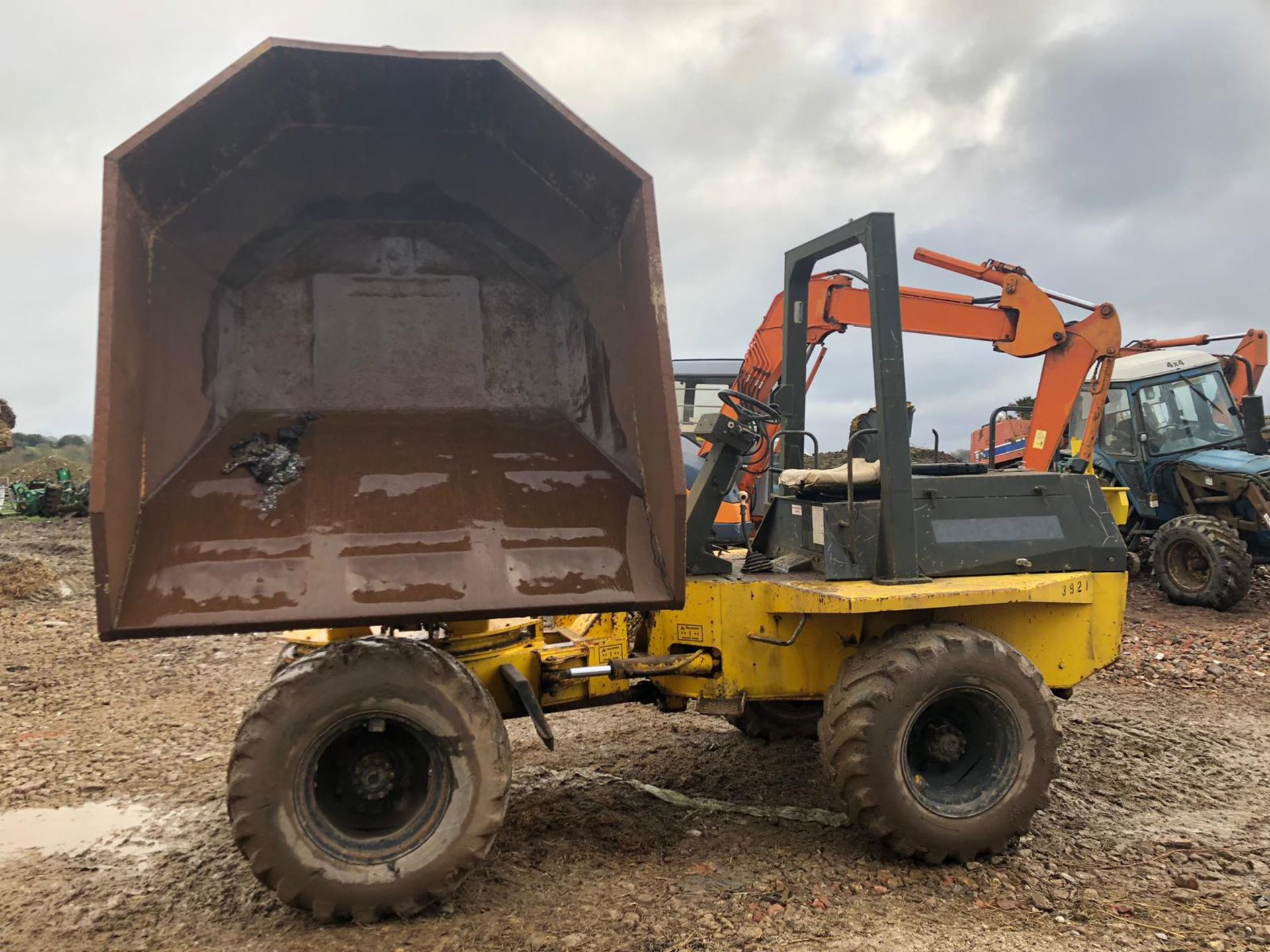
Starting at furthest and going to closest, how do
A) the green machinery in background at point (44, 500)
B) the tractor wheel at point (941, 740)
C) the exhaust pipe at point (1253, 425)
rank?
the green machinery in background at point (44, 500) < the exhaust pipe at point (1253, 425) < the tractor wheel at point (941, 740)

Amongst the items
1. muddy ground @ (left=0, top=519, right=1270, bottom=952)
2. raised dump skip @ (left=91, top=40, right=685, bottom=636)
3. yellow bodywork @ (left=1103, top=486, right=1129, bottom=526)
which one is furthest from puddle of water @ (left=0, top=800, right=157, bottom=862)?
yellow bodywork @ (left=1103, top=486, right=1129, bottom=526)

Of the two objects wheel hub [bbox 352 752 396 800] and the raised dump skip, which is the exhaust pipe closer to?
the raised dump skip

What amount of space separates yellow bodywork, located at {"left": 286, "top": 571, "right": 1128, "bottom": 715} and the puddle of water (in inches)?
43.8

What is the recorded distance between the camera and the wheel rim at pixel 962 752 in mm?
4004

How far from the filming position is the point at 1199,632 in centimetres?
903

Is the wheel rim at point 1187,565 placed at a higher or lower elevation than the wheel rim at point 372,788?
higher

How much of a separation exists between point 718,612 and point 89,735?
4.12m

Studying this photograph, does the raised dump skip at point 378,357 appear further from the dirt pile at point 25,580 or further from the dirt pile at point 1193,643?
the dirt pile at point 25,580

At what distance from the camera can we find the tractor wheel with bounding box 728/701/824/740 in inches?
217

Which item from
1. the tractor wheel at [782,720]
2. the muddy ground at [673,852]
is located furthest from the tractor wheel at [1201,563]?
the tractor wheel at [782,720]

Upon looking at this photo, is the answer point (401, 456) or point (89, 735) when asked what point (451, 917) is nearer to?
point (401, 456)

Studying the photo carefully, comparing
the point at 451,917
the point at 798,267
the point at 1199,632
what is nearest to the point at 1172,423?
the point at 1199,632

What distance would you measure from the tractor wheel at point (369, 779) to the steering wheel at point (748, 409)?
5.99 feet

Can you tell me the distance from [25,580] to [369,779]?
10579 mm
